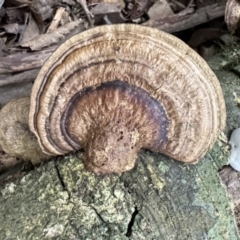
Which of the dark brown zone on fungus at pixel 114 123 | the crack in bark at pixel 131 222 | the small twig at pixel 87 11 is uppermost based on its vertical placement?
the dark brown zone on fungus at pixel 114 123

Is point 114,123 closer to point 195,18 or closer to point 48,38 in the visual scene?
point 48,38

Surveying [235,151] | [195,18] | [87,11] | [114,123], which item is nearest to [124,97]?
[114,123]

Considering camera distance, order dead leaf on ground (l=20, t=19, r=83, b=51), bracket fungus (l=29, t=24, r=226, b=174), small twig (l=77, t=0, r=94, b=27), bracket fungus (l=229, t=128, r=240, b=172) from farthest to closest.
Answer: small twig (l=77, t=0, r=94, b=27)
dead leaf on ground (l=20, t=19, r=83, b=51)
bracket fungus (l=229, t=128, r=240, b=172)
bracket fungus (l=29, t=24, r=226, b=174)

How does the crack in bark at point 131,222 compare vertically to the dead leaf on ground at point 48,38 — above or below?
above

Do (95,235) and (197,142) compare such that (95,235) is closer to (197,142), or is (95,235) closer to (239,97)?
(197,142)

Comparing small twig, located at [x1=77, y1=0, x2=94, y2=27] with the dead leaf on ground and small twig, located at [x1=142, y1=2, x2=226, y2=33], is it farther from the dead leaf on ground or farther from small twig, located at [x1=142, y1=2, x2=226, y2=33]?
small twig, located at [x1=142, y1=2, x2=226, y2=33]

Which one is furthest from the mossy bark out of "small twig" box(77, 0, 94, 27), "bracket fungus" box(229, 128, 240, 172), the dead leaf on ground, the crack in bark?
"small twig" box(77, 0, 94, 27)

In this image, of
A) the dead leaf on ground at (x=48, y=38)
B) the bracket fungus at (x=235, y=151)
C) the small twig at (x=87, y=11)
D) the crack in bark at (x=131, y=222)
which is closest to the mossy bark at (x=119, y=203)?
the crack in bark at (x=131, y=222)

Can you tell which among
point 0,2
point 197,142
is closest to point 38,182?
point 197,142

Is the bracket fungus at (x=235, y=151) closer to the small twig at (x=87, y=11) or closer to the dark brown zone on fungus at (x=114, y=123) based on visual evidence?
the dark brown zone on fungus at (x=114, y=123)
